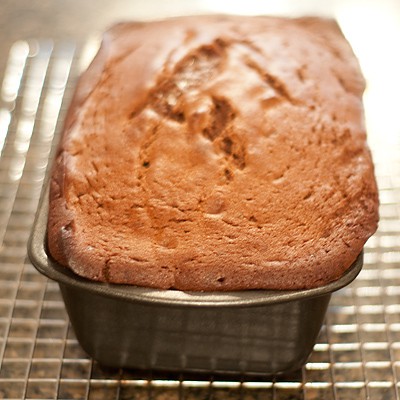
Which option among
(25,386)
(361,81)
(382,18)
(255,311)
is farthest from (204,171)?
(382,18)

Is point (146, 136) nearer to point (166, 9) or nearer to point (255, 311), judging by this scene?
point (255, 311)

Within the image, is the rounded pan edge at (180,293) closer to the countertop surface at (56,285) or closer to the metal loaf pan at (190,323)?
the metal loaf pan at (190,323)

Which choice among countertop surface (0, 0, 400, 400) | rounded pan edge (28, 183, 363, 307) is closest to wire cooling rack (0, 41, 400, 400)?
countertop surface (0, 0, 400, 400)

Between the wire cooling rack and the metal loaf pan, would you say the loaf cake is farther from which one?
the wire cooling rack

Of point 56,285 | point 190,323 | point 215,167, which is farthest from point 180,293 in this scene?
point 56,285

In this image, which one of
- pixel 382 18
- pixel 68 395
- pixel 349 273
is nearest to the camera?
pixel 349 273
